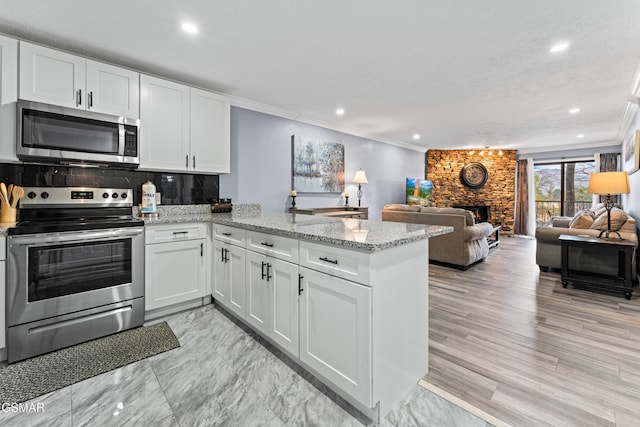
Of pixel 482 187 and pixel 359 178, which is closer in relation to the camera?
pixel 359 178

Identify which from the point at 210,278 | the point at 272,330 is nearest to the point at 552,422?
the point at 272,330

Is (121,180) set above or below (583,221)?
above

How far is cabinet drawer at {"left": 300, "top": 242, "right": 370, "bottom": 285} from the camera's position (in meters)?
1.40

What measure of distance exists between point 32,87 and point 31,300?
5.28 feet

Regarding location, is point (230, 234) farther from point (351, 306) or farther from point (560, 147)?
point (560, 147)

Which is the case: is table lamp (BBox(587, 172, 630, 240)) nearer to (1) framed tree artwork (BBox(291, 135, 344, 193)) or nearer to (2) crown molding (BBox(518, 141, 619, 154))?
(1) framed tree artwork (BBox(291, 135, 344, 193))

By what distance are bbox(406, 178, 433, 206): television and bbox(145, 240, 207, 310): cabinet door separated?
5.78 m

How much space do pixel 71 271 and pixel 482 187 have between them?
8.89 metres

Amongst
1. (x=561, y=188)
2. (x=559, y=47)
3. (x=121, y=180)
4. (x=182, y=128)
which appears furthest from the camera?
(x=561, y=188)

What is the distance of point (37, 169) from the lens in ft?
8.03

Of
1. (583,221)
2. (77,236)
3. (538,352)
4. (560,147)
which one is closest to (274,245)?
(77,236)

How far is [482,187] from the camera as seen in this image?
26.6ft

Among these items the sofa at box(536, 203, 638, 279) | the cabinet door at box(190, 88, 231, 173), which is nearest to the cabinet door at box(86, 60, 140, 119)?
the cabinet door at box(190, 88, 231, 173)

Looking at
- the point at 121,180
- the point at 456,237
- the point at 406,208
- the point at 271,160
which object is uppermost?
the point at 271,160
